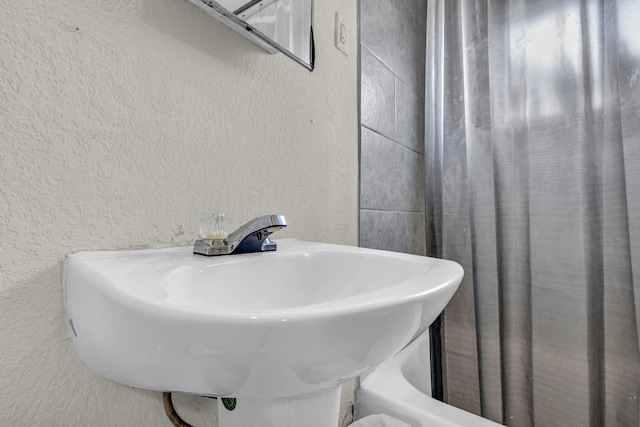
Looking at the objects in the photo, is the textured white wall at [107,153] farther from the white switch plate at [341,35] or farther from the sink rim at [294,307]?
the white switch plate at [341,35]

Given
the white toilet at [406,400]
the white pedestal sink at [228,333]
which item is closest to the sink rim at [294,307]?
the white pedestal sink at [228,333]

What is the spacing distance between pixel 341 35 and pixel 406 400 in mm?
1023

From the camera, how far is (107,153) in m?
0.46

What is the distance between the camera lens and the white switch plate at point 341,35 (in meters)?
0.91

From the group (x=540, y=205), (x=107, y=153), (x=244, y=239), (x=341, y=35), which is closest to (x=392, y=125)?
(x=341, y=35)

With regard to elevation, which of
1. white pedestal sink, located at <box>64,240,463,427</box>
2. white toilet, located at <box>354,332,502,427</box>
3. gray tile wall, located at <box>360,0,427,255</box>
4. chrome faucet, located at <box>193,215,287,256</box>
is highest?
gray tile wall, located at <box>360,0,427,255</box>

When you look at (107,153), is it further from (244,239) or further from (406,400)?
(406,400)

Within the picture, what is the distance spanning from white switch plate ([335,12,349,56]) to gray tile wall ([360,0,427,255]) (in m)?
0.10

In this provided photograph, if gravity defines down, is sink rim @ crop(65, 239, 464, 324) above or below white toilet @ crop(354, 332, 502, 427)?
above

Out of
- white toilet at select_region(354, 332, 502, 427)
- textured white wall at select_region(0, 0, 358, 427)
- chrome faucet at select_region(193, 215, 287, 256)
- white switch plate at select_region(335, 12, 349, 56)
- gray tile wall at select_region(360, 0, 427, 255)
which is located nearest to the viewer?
textured white wall at select_region(0, 0, 358, 427)

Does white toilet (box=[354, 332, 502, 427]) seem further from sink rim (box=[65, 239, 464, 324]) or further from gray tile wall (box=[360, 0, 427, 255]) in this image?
sink rim (box=[65, 239, 464, 324])

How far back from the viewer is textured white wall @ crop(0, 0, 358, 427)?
15.0 inches

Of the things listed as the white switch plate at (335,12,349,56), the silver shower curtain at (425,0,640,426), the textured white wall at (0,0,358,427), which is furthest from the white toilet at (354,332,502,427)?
the white switch plate at (335,12,349,56)

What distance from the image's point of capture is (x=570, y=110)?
3.44 ft
